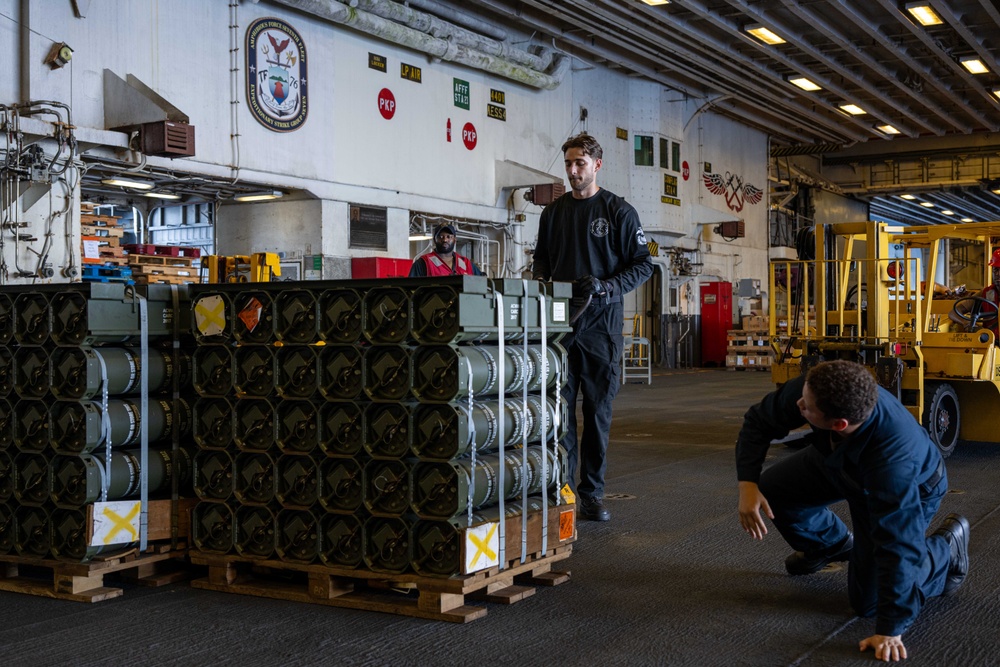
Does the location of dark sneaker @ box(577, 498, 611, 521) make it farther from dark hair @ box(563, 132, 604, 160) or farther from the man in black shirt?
dark hair @ box(563, 132, 604, 160)

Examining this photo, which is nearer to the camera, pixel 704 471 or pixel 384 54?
pixel 704 471

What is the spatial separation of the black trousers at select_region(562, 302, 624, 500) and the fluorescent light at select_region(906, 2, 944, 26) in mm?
14660

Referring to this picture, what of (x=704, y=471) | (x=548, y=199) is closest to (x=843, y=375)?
(x=704, y=471)

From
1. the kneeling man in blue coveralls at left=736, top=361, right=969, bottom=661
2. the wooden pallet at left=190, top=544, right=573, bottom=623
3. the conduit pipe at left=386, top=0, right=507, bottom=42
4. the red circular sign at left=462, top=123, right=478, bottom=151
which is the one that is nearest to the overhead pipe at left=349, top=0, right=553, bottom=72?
the conduit pipe at left=386, top=0, right=507, bottom=42

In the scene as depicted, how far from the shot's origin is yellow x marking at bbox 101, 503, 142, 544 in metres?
4.54

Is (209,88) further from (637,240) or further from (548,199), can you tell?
(637,240)

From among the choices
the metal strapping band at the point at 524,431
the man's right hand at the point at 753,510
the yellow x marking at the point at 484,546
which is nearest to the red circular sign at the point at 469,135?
the metal strapping band at the point at 524,431

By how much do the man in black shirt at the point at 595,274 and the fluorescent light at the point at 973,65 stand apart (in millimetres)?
18505

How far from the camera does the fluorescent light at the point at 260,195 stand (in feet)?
51.3

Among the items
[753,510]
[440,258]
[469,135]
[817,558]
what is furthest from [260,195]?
[753,510]

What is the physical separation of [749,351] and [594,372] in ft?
65.5

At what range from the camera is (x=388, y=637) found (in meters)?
3.84

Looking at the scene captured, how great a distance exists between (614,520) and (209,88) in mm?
10225

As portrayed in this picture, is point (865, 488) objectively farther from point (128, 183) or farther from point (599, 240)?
point (128, 183)
